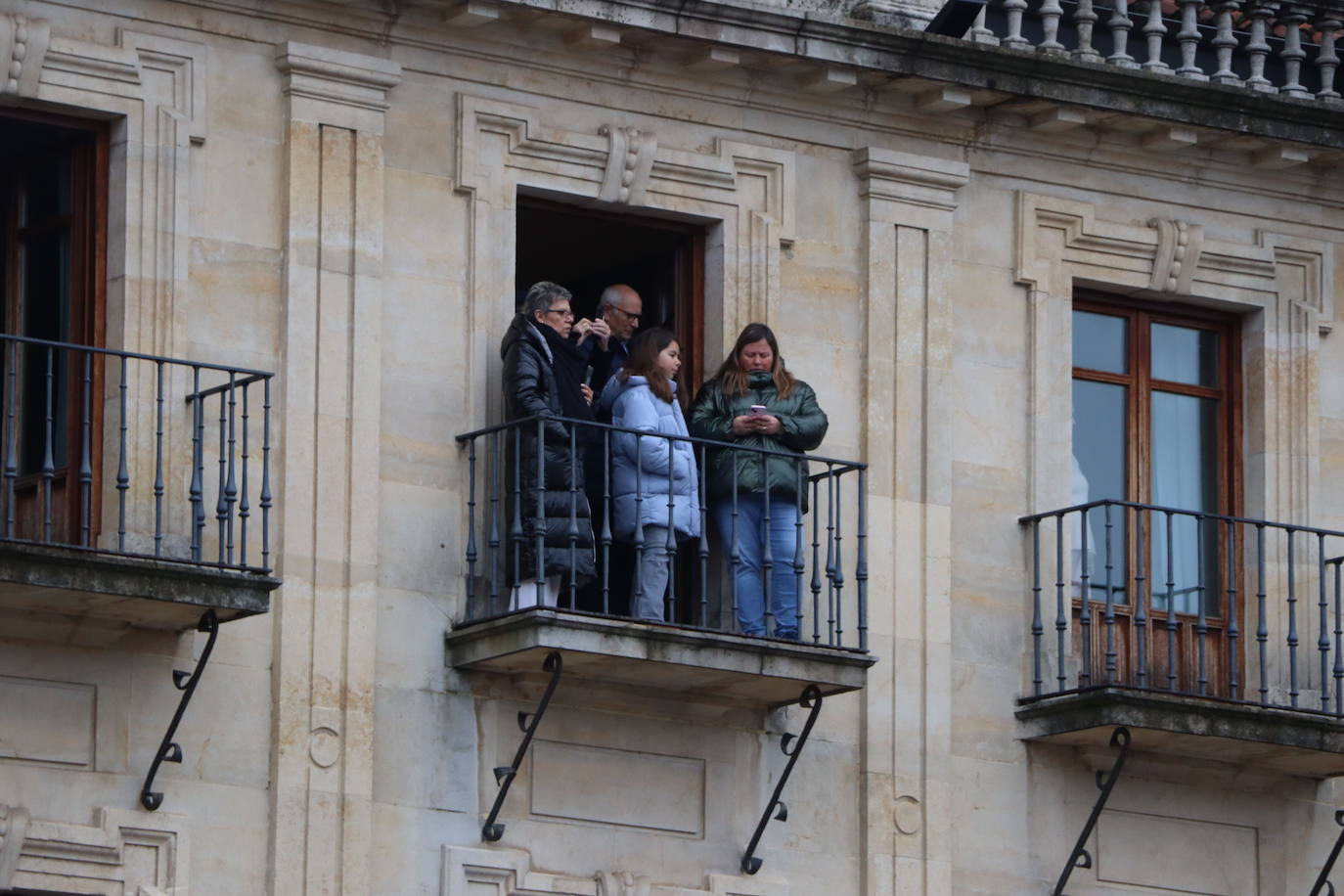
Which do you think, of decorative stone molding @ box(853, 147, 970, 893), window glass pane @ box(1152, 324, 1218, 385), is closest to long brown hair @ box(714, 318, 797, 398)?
decorative stone molding @ box(853, 147, 970, 893)

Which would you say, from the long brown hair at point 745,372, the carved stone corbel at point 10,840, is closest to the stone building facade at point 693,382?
the carved stone corbel at point 10,840

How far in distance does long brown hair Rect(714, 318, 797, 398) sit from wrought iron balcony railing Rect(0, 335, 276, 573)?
7.59 ft

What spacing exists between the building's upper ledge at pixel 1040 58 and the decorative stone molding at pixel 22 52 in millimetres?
2047

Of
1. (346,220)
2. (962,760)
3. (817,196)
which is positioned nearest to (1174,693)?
(962,760)

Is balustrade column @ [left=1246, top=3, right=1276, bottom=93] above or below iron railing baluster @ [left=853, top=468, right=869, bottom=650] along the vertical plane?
above

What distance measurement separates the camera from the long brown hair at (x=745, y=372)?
64.5 feet

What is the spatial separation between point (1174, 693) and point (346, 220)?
4.66 metres

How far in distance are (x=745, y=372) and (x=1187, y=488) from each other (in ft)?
10.1

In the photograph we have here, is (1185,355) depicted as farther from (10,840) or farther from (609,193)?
(10,840)

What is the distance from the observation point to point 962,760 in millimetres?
20250

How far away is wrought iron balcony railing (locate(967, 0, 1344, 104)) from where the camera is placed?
69.3 feet

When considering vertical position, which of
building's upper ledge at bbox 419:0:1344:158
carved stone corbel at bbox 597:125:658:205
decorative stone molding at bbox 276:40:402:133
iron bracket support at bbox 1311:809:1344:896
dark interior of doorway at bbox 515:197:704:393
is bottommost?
iron bracket support at bbox 1311:809:1344:896

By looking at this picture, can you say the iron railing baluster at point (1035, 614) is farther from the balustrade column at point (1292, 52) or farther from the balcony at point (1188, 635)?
the balustrade column at point (1292, 52)

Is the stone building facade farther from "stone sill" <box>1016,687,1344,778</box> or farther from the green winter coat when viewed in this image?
the green winter coat
